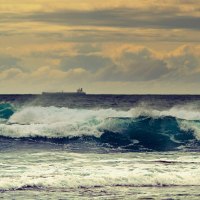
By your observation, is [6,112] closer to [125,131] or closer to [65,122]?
[65,122]

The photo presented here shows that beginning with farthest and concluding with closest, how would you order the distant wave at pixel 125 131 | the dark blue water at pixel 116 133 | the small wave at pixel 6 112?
1. the small wave at pixel 6 112
2. the distant wave at pixel 125 131
3. the dark blue water at pixel 116 133

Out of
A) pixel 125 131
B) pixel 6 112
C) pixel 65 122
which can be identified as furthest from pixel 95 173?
pixel 6 112

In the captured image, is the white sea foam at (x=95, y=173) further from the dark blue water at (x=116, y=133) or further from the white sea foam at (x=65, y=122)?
the white sea foam at (x=65, y=122)

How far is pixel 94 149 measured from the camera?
32219mm

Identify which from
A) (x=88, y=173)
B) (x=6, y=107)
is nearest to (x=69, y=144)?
(x=88, y=173)

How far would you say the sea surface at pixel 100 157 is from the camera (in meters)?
19.2

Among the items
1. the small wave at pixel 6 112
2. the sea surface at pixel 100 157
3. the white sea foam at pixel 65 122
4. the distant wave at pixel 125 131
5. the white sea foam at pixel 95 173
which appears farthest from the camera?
the small wave at pixel 6 112

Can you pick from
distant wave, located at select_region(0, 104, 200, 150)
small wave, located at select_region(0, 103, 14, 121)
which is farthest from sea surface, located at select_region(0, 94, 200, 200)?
small wave, located at select_region(0, 103, 14, 121)

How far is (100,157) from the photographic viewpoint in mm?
28125

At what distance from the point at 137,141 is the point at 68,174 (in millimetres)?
15795

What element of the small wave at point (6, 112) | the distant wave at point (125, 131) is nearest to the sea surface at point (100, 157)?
the distant wave at point (125, 131)

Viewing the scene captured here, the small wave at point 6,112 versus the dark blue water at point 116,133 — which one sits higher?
the small wave at point 6,112

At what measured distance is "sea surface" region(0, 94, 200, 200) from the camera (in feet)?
63.1

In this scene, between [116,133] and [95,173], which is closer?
[95,173]
